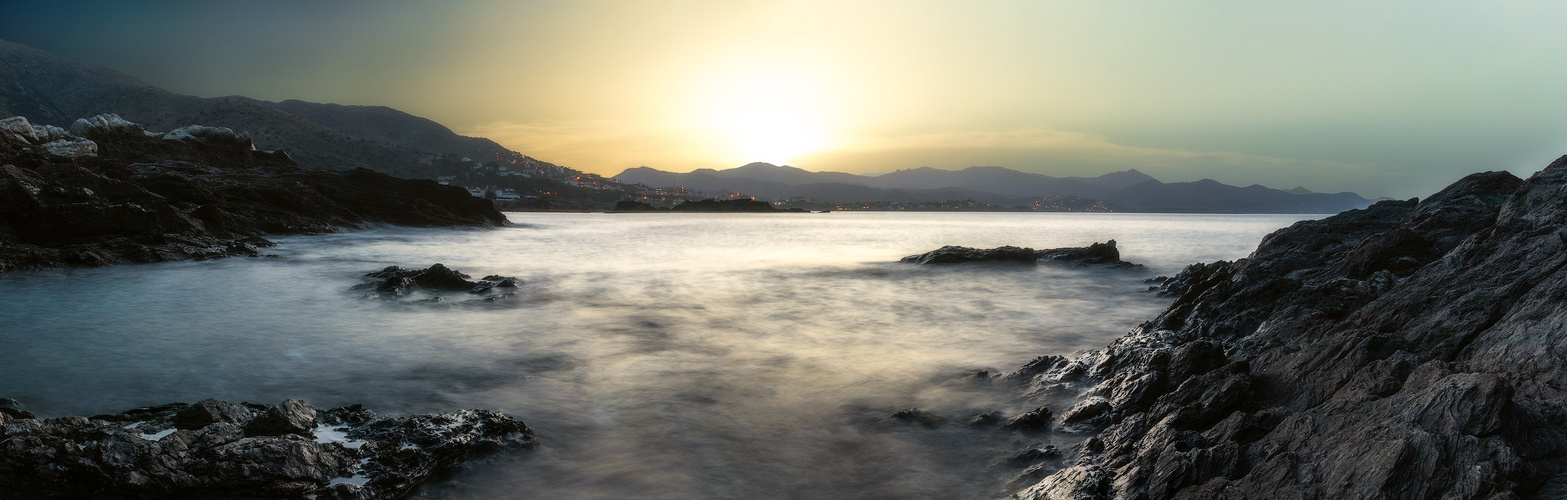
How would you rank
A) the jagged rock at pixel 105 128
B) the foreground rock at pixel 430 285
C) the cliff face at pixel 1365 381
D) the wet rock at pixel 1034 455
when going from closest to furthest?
the cliff face at pixel 1365 381
the wet rock at pixel 1034 455
the foreground rock at pixel 430 285
the jagged rock at pixel 105 128

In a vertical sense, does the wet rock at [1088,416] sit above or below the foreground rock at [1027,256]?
below

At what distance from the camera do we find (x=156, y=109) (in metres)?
141

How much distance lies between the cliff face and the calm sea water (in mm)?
1132

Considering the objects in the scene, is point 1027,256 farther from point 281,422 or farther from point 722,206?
point 722,206

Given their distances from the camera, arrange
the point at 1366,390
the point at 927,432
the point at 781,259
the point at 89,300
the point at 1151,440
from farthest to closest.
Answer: the point at 781,259
the point at 89,300
the point at 927,432
the point at 1151,440
the point at 1366,390

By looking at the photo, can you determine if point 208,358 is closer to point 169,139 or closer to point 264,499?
point 264,499

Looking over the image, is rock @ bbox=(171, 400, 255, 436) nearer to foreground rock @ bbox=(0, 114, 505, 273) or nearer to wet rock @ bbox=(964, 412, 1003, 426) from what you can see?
wet rock @ bbox=(964, 412, 1003, 426)

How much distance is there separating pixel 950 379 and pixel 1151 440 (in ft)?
11.3

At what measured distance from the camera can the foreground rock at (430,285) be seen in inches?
536

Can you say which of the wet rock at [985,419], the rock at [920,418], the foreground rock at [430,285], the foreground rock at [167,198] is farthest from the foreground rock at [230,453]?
the foreground rock at [167,198]

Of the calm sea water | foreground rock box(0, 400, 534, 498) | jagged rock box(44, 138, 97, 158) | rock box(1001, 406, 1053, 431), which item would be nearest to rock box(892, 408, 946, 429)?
the calm sea water

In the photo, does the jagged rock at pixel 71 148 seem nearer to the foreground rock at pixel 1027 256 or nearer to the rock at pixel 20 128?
the rock at pixel 20 128

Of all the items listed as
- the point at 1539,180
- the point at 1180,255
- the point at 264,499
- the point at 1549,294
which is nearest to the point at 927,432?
the point at 1549,294

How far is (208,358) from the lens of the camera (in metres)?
8.62
